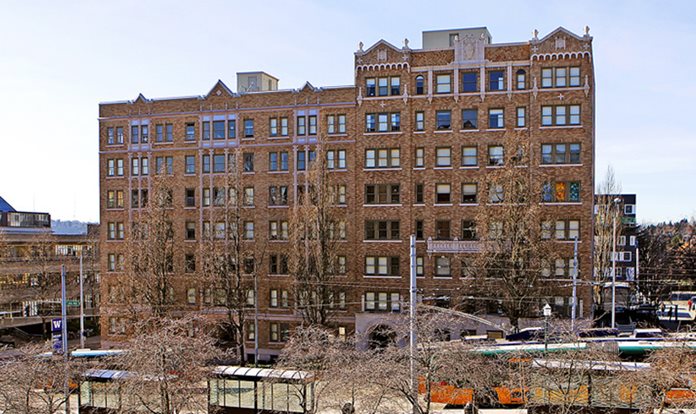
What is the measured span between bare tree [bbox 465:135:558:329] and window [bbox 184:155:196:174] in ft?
87.2

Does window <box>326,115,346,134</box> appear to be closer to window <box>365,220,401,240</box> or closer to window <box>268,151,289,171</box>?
window <box>268,151,289,171</box>

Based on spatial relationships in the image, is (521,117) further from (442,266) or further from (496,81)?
(442,266)

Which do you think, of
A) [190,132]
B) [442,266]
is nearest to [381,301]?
[442,266]

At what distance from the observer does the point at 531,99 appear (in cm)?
4972

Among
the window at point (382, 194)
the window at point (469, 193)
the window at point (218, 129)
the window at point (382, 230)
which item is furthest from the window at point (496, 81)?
the window at point (218, 129)

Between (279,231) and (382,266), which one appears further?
(279,231)

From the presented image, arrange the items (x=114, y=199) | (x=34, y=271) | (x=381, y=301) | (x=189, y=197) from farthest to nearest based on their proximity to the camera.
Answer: (x=34, y=271)
(x=114, y=199)
(x=189, y=197)
(x=381, y=301)

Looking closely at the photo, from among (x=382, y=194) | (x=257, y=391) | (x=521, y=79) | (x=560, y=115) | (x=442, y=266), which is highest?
(x=521, y=79)

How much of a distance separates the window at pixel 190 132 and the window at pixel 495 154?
26868 millimetres

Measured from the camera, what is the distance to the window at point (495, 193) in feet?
161

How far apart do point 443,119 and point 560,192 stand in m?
11.2

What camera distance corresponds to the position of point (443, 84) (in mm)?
51750

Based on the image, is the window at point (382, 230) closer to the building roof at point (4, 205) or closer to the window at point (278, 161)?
the window at point (278, 161)

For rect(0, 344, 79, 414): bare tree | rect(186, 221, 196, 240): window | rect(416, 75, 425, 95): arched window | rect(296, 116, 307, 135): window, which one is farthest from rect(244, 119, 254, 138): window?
rect(0, 344, 79, 414): bare tree
